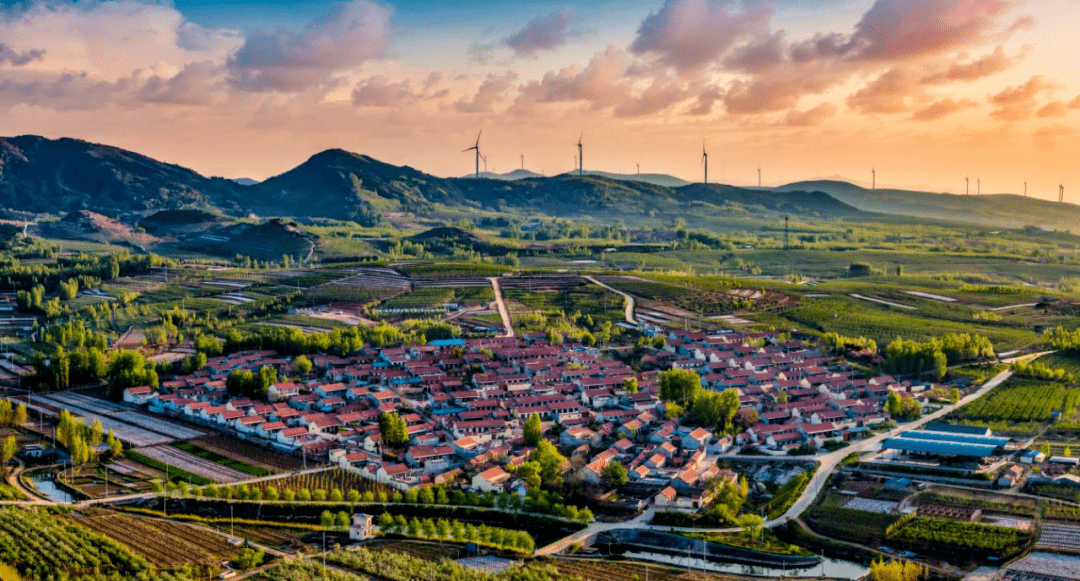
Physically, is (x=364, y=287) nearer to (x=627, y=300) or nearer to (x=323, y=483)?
(x=627, y=300)

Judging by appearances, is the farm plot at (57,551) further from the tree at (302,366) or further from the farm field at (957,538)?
the farm field at (957,538)

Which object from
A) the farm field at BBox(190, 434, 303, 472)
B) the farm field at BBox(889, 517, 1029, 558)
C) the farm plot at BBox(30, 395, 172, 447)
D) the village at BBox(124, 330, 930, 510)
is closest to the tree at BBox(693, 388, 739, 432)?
the village at BBox(124, 330, 930, 510)

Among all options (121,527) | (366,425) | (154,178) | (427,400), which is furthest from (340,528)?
(154,178)

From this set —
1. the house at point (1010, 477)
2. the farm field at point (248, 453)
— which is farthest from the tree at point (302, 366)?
the house at point (1010, 477)

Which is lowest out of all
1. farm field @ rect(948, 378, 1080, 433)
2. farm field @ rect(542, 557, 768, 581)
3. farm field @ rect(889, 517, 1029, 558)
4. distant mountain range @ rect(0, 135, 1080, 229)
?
farm field @ rect(542, 557, 768, 581)

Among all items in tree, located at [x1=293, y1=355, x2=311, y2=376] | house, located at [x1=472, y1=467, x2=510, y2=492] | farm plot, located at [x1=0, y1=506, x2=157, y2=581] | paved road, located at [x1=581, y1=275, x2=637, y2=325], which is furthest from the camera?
paved road, located at [x1=581, y1=275, x2=637, y2=325]

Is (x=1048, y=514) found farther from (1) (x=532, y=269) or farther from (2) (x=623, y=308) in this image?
(1) (x=532, y=269)

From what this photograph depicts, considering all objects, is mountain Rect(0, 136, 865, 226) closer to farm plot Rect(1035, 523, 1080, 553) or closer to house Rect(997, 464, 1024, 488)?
house Rect(997, 464, 1024, 488)
